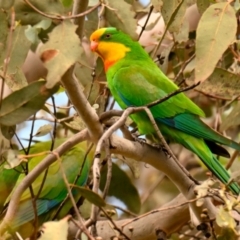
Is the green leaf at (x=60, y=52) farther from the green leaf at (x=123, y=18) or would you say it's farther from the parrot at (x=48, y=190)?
the parrot at (x=48, y=190)

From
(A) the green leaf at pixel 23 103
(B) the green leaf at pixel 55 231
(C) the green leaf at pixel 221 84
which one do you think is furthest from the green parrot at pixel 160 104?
(B) the green leaf at pixel 55 231

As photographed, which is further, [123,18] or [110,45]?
[110,45]

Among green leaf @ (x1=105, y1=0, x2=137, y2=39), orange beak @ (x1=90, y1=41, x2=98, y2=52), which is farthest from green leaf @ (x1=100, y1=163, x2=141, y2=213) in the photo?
green leaf @ (x1=105, y1=0, x2=137, y2=39)

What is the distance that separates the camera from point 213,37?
1103 mm

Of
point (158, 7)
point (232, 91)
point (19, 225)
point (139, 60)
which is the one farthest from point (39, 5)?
point (139, 60)

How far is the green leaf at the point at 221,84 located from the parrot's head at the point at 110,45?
0.64 meters

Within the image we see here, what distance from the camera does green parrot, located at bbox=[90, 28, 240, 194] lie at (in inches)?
74.4

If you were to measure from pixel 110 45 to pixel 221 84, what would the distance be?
759 mm

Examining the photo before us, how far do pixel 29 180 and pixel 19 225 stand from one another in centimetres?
67

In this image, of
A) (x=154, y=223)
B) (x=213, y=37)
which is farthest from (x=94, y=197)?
(x=154, y=223)

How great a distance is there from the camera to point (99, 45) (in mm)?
2143

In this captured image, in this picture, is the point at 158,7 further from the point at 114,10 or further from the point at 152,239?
the point at 152,239

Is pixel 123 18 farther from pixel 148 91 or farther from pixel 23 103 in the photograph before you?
pixel 148 91

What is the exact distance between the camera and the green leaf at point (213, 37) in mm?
1068
